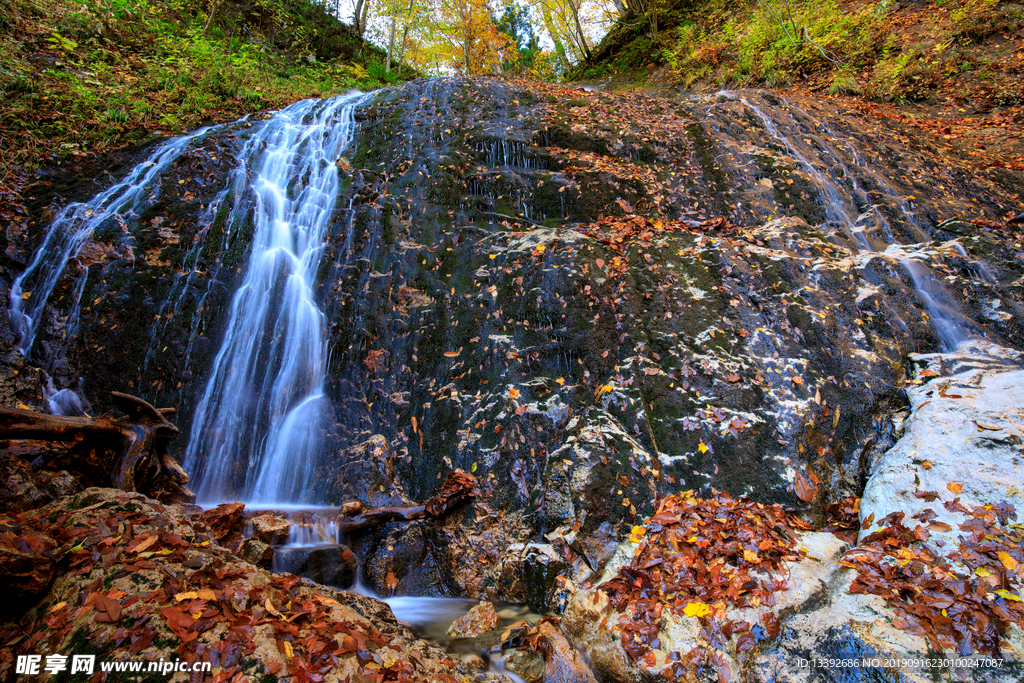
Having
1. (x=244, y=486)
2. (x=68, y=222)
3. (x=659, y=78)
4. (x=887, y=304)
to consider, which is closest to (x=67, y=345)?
(x=68, y=222)

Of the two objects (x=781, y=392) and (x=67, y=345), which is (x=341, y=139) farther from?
(x=781, y=392)

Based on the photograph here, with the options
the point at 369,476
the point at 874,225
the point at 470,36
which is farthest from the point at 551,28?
the point at 369,476

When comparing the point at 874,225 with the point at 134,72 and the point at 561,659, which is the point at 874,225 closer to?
the point at 561,659

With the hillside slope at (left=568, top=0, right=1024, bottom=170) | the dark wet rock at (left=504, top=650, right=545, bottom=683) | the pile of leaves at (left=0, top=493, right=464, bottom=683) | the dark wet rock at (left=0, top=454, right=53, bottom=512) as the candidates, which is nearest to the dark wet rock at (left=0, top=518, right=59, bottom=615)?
the pile of leaves at (left=0, top=493, right=464, bottom=683)

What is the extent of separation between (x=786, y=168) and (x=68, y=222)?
12.3 meters

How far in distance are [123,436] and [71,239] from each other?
163 inches

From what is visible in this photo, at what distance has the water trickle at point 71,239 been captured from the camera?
Answer: 19.1ft

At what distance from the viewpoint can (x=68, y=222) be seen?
21.6 ft

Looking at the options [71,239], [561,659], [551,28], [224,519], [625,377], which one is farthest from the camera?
[551,28]

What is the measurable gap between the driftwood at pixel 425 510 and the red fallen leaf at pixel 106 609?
240 cm

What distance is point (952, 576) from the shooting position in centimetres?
284

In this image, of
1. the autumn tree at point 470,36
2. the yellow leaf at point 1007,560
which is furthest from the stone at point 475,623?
the autumn tree at point 470,36

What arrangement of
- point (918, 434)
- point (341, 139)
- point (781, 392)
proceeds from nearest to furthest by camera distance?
point (918, 434) → point (781, 392) → point (341, 139)

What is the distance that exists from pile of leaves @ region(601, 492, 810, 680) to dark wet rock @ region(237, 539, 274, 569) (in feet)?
10.3
